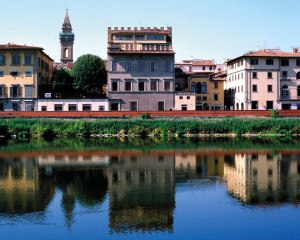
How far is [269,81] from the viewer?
6662 cm

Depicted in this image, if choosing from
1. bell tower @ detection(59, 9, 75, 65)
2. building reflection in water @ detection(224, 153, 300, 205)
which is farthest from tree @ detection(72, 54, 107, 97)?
bell tower @ detection(59, 9, 75, 65)

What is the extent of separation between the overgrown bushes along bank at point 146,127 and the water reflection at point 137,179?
14871mm

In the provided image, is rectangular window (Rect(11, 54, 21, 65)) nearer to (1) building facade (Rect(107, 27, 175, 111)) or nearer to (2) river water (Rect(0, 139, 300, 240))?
(1) building facade (Rect(107, 27, 175, 111))

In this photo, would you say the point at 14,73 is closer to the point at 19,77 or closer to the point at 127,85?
the point at 19,77

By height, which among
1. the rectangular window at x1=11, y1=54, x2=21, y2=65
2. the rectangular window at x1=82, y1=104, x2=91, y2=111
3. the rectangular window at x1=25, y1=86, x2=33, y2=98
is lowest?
the rectangular window at x1=82, y1=104, x2=91, y2=111

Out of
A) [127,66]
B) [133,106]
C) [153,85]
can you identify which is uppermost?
[127,66]

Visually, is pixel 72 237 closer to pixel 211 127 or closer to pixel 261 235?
pixel 261 235

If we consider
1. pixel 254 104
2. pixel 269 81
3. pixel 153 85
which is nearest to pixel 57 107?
pixel 153 85

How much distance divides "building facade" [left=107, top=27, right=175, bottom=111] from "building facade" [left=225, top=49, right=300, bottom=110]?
32.3ft

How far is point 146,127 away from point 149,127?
0.34 metres

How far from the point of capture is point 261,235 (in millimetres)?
17562

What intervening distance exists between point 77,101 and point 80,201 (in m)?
41.0

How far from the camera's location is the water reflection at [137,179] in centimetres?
2085

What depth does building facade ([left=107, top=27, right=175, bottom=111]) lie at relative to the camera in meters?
64.4
